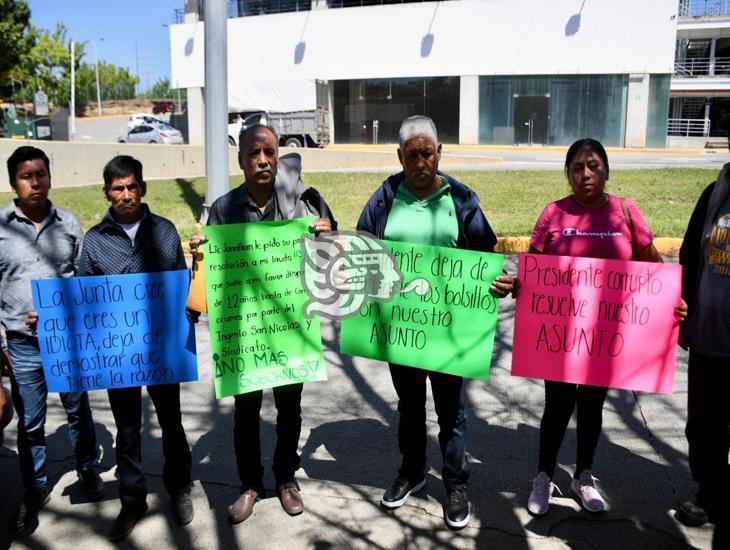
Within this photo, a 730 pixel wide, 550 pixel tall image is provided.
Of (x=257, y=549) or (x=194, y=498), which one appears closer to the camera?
(x=257, y=549)

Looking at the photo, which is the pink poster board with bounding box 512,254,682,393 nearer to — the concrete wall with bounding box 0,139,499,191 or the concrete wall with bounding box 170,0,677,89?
the concrete wall with bounding box 0,139,499,191

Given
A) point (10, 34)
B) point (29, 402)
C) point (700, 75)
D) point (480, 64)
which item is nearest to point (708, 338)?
point (29, 402)

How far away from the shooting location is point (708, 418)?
347cm

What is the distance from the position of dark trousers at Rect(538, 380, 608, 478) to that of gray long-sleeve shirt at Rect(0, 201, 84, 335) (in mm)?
2762

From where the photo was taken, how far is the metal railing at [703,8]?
39.0 m

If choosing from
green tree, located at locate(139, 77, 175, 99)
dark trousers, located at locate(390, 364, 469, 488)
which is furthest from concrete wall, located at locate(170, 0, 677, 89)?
green tree, located at locate(139, 77, 175, 99)

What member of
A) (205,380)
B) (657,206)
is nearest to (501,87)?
(657,206)

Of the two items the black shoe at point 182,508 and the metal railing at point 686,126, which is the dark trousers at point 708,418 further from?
the metal railing at point 686,126

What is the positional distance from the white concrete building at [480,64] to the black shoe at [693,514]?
31.9m

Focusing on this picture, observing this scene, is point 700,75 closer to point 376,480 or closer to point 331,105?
point 331,105

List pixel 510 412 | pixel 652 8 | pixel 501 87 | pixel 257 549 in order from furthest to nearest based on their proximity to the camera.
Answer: pixel 501 87
pixel 652 8
pixel 510 412
pixel 257 549

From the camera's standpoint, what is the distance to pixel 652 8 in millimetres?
30906

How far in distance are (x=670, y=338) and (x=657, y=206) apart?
955 centimetres

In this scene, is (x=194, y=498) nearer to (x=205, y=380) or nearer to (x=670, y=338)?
(x=205, y=380)
